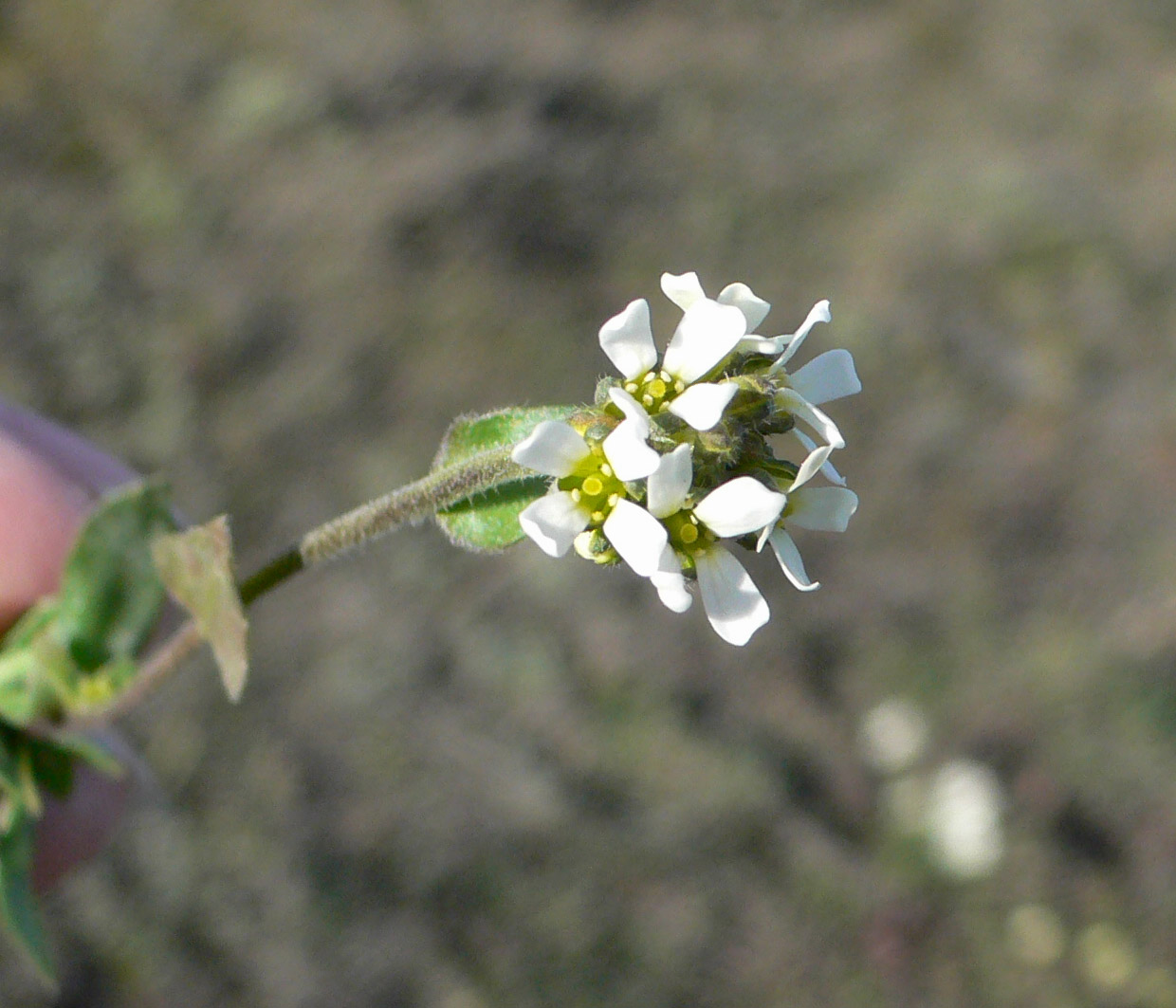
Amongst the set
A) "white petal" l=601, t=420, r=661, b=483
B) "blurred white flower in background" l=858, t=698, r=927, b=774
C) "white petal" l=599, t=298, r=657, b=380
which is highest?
"blurred white flower in background" l=858, t=698, r=927, b=774

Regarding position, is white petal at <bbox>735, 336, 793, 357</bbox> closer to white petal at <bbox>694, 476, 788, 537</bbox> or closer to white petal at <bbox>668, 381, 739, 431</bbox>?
white petal at <bbox>668, 381, 739, 431</bbox>

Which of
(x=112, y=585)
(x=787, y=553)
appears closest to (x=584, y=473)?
(x=787, y=553)

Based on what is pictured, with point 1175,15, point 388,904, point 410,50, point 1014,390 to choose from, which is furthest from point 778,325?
point 1175,15

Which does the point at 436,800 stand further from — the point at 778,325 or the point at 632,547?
the point at 632,547

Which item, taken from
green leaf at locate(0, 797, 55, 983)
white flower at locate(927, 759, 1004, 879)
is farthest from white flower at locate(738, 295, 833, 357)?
white flower at locate(927, 759, 1004, 879)

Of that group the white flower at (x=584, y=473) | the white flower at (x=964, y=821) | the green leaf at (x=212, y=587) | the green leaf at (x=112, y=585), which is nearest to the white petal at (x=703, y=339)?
the white flower at (x=584, y=473)

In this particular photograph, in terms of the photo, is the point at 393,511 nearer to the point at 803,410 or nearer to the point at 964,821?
the point at 803,410
